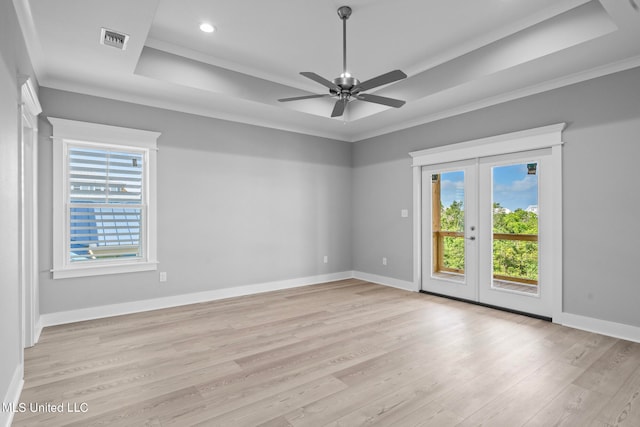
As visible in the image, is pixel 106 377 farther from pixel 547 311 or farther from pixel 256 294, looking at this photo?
pixel 547 311

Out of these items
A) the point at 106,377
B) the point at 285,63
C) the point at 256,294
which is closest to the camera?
the point at 106,377

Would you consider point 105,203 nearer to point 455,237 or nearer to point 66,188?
point 66,188

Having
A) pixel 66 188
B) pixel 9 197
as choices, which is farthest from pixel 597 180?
pixel 66 188

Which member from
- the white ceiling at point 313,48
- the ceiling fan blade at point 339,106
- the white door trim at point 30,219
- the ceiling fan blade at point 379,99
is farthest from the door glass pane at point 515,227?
the white door trim at point 30,219

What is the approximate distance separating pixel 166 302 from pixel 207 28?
11.1 feet

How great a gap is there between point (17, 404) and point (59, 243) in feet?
7.00

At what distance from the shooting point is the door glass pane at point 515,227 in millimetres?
4180

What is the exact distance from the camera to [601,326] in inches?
139

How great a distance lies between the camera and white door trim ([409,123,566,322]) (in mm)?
3871

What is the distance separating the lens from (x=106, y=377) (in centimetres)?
262

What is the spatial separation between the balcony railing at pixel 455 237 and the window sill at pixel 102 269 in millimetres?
4035

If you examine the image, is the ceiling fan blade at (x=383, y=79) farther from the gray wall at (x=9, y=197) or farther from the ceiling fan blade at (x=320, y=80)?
the gray wall at (x=9, y=197)

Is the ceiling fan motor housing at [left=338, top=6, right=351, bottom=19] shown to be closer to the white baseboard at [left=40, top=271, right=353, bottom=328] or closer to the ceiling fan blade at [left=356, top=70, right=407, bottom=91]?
the ceiling fan blade at [left=356, top=70, right=407, bottom=91]

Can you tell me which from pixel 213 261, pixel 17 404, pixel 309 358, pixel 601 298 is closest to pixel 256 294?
pixel 213 261
